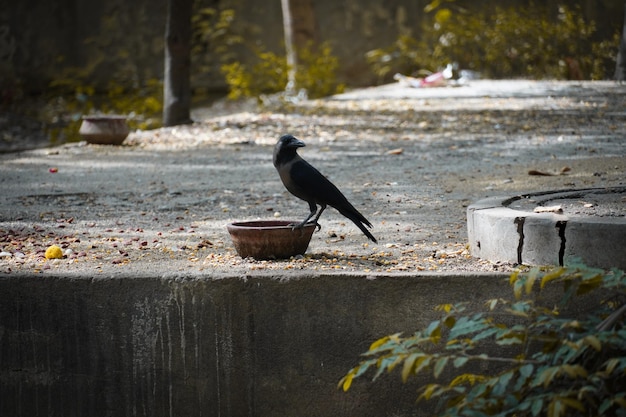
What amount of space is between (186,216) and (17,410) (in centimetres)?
204

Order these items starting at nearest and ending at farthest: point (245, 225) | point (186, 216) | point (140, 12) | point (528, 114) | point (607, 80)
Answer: point (245, 225)
point (186, 216)
point (528, 114)
point (607, 80)
point (140, 12)

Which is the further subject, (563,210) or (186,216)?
(186,216)

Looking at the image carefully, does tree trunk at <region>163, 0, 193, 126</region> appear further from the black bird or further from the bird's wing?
the bird's wing

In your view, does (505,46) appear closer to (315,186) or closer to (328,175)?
(328,175)

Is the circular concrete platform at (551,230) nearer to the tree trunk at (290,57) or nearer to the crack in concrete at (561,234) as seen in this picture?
the crack in concrete at (561,234)

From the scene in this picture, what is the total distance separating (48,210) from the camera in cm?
611

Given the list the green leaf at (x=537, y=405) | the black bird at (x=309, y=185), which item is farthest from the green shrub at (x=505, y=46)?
the green leaf at (x=537, y=405)

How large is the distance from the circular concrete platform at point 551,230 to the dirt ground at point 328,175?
10cm

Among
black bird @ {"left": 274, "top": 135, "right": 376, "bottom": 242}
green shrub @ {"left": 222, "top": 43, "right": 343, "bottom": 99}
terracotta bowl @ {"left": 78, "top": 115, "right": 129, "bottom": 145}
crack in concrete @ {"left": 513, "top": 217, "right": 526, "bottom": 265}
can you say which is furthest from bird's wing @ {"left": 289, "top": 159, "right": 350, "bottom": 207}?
green shrub @ {"left": 222, "top": 43, "right": 343, "bottom": 99}

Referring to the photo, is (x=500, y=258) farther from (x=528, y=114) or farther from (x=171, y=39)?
(x=171, y=39)

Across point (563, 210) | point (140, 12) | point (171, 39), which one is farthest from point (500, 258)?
point (140, 12)

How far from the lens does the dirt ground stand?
4434mm

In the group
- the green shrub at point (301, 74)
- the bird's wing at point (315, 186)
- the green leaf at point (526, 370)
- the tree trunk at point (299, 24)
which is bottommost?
the green leaf at point (526, 370)

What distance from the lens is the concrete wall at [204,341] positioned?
3830 millimetres
